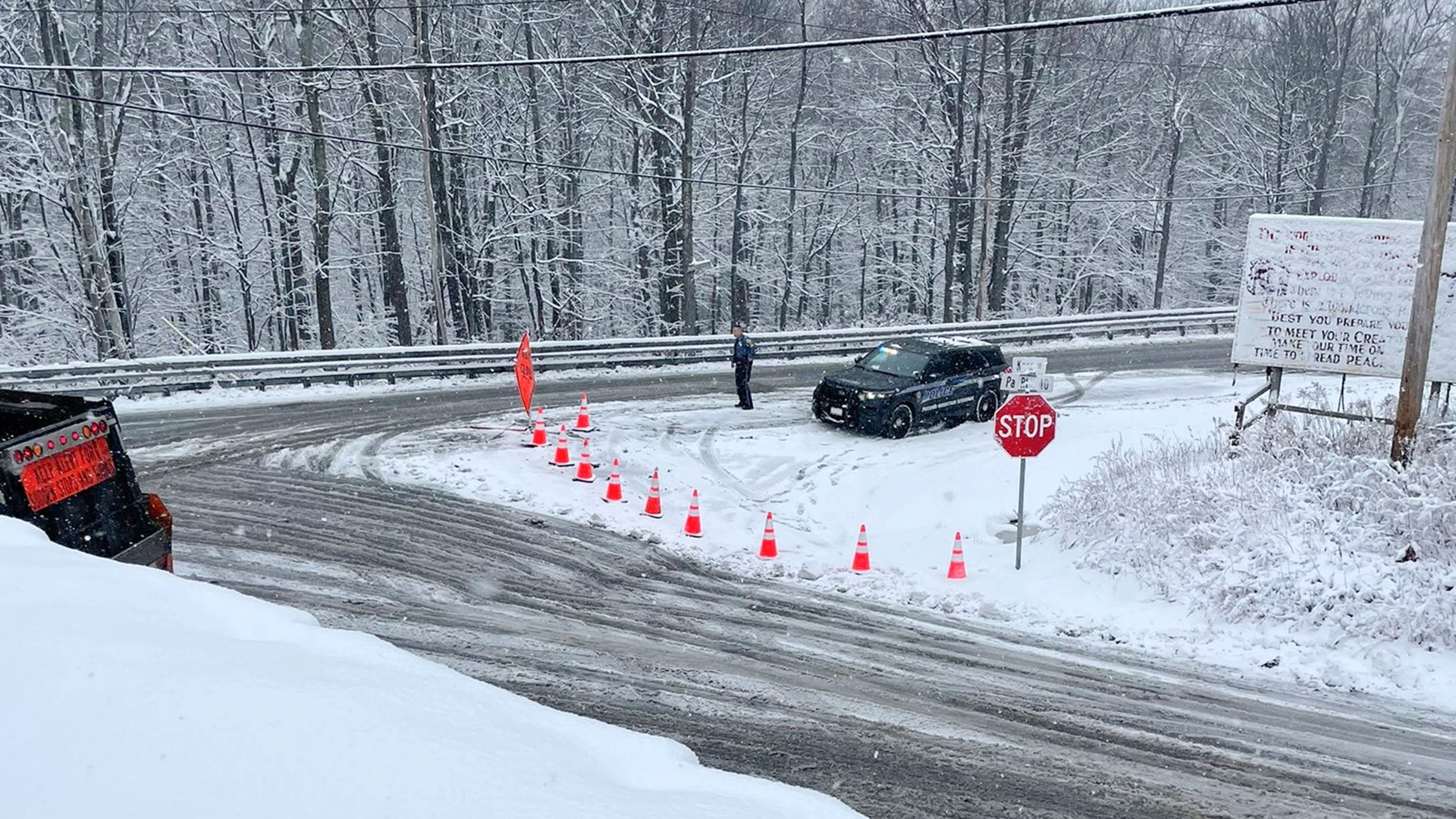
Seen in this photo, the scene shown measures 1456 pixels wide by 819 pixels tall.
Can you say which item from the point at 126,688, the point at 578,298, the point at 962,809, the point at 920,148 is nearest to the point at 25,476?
the point at 126,688

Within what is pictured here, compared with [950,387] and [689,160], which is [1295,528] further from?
[689,160]

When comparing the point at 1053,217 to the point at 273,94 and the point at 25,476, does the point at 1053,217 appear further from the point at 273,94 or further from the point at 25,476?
the point at 25,476

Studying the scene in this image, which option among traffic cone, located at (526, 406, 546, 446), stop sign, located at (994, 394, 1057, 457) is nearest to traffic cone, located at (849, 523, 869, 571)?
stop sign, located at (994, 394, 1057, 457)

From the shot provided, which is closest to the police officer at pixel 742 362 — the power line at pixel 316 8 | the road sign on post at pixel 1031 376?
the road sign on post at pixel 1031 376

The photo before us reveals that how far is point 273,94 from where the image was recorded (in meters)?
25.3

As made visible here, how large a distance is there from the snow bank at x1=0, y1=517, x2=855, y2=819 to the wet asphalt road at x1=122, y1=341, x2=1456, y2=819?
2.53 meters

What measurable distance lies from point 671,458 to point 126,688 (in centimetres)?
1228

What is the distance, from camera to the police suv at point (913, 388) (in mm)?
17219

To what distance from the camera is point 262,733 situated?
324 cm

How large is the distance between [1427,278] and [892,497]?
7.26 meters

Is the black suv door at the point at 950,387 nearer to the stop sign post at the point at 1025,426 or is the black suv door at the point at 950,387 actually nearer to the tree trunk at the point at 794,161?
the stop sign post at the point at 1025,426

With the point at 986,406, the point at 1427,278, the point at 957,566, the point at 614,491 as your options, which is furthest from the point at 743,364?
the point at 1427,278

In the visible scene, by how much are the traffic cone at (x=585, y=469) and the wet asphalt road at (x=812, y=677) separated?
1660 mm

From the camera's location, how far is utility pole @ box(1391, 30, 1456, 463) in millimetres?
9586
